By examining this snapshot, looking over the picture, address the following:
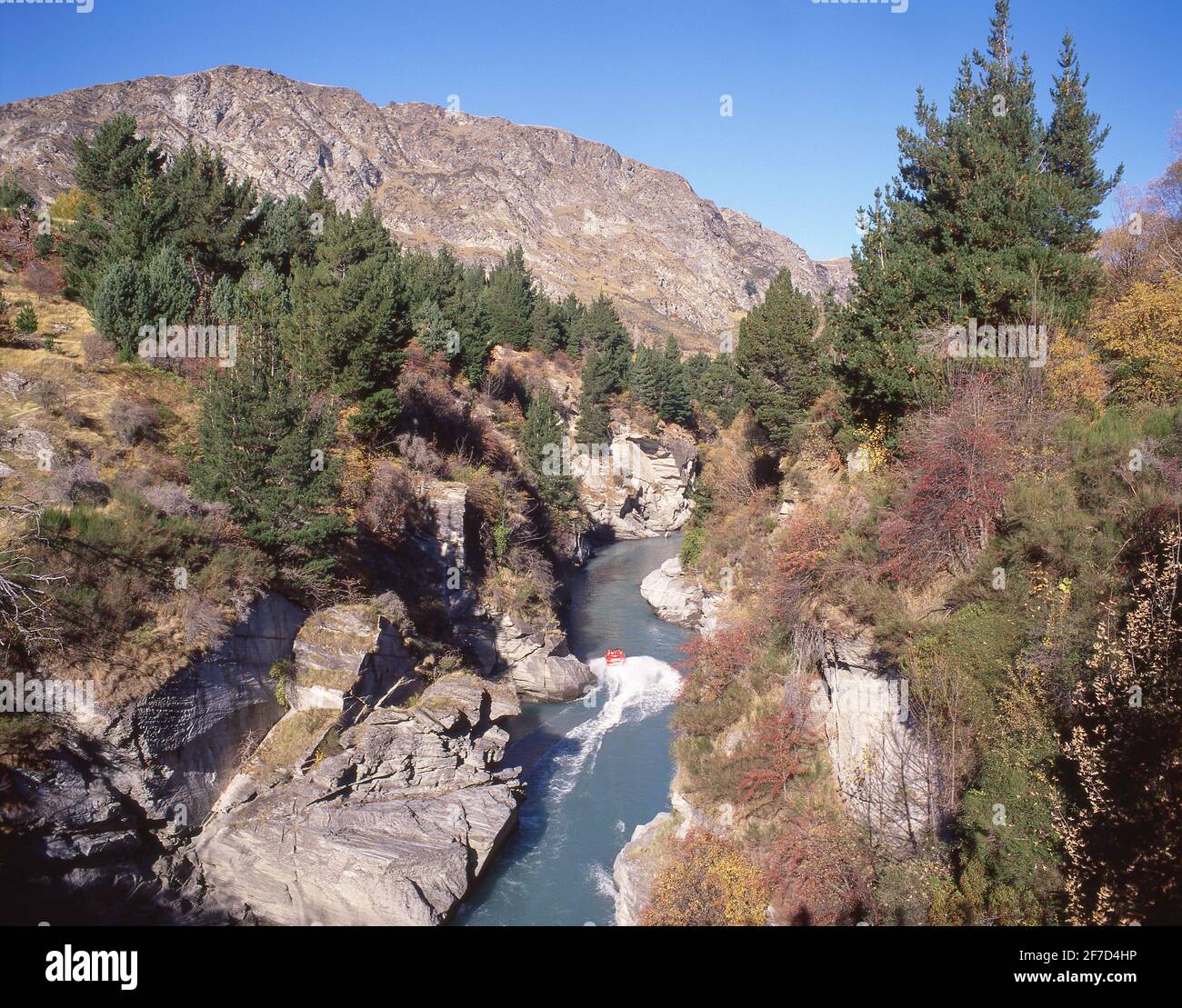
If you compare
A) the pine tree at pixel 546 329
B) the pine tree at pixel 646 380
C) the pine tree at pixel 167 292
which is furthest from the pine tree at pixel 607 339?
the pine tree at pixel 167 292

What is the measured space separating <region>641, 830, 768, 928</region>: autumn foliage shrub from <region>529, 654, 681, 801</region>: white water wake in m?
8.15

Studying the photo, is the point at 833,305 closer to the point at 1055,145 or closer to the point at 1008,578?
the point at 1055,145

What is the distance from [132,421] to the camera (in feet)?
81.7

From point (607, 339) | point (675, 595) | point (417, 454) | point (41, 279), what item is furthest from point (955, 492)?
point (607, 339)

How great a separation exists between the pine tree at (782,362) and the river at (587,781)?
12805 mm

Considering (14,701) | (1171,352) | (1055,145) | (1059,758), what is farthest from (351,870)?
(1055,145)

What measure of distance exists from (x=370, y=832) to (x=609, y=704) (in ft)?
45.0

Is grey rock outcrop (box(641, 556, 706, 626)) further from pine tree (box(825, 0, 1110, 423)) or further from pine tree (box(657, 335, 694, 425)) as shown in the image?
pine tree (box(657, 335, 694, 425))

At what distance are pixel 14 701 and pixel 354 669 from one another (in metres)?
9.18

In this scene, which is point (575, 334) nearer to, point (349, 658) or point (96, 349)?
point (96, 349)

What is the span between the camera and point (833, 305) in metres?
25.6

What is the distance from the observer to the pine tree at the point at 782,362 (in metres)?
30.1

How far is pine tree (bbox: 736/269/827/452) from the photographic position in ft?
98.8

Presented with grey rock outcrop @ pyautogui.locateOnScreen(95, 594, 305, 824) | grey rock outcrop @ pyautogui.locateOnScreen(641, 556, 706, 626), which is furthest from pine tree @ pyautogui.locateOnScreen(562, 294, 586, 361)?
grey rock outcrop @ pyautogui.locateOnScreen(95, 594, 305, 824)
